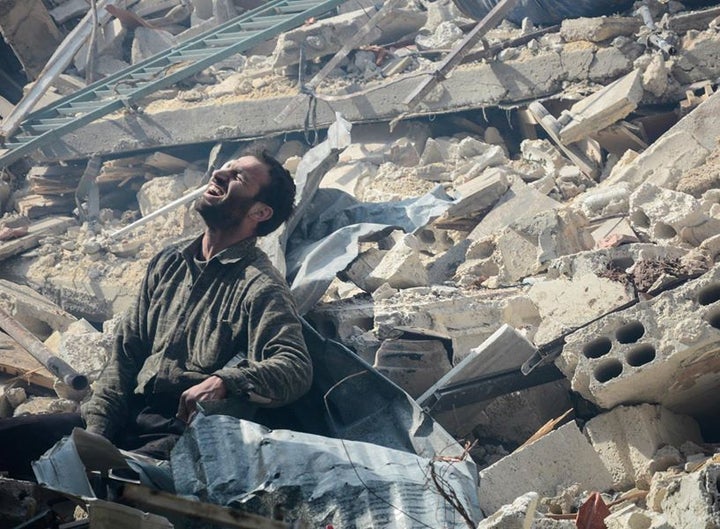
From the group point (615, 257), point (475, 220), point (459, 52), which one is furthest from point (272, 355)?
point (459, 52)

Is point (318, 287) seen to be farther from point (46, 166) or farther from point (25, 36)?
point (25, 36)

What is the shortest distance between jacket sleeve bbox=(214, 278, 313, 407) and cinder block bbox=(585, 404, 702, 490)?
1.37 metres

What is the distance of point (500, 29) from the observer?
10836 mm

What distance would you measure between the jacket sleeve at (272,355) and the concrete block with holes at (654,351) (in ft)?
4.00

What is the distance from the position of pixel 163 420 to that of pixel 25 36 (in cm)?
969

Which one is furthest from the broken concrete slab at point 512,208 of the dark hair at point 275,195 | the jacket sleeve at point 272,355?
the jacket sleeve at point 272,355

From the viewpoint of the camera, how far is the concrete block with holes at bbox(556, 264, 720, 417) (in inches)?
189

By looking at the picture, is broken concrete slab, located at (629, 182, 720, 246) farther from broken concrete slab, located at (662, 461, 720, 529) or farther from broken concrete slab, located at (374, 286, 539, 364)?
broken concrete slab, located at (662, 461, 720, 529)

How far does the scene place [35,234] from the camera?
11.0m

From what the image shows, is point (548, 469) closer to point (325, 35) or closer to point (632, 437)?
point (632, 437)

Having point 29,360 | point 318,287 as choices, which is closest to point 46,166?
point 29,360

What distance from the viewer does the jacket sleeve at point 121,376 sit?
5.43 m

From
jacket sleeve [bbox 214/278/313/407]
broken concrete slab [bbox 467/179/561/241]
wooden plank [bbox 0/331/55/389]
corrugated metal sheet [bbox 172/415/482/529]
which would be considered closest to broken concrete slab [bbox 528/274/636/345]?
jacket sleeve [bbox 214/278/313/407]

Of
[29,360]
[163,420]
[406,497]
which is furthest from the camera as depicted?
[29,360]
